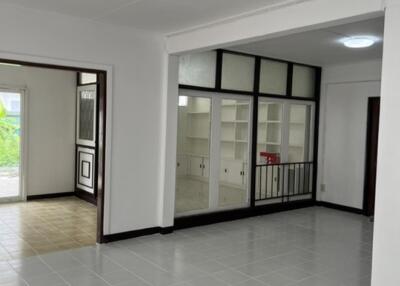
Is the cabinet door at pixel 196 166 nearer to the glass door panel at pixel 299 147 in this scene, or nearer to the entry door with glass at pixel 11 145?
the glass door panel at pixel 299 147

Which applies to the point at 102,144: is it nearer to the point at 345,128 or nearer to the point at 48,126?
the point at 48,126

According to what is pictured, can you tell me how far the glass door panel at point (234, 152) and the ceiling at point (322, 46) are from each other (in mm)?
892

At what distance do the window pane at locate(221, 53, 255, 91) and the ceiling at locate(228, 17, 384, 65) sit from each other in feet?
0.52

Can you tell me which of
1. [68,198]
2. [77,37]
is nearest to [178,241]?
[77,37]

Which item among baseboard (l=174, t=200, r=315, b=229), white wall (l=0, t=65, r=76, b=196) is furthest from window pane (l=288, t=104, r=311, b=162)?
white wall (l=0, t=65, r=76, b=196)

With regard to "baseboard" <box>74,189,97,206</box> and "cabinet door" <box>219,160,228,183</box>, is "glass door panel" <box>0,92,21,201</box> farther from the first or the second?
"cabinet door" <box>219,160,228,183</box>

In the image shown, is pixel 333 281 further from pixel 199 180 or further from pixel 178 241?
pixel 199 180

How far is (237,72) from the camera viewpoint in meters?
5.95

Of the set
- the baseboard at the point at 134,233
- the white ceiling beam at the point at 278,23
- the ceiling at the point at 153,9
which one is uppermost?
the ceiling at the point at 153,9

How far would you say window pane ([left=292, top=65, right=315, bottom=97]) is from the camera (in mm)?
6891

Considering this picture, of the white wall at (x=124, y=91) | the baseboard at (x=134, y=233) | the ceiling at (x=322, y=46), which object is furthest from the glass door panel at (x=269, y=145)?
the white wall at (x=124, y=91)

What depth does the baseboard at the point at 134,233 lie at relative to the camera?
470 cm

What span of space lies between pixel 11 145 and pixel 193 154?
3394 millimetres

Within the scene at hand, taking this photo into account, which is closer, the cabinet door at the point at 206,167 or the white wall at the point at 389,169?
the white wall at the point at 389,169
